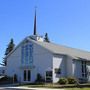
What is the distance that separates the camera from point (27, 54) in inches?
2090

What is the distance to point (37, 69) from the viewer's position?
50.6 meters

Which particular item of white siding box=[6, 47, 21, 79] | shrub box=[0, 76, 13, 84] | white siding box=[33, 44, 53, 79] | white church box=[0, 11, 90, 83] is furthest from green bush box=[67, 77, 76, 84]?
shrub box=[0, 76, 13, 84]

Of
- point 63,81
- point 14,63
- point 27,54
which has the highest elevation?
point 27,54

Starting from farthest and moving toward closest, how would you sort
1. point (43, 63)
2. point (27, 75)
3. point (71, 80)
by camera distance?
point (27, 75), point (43, 63), point (71, 80)

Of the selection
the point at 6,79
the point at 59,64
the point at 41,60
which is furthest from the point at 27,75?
the point at 59,64

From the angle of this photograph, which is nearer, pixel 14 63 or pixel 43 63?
pixel 43 63

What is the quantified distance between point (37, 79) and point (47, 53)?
4451 mm

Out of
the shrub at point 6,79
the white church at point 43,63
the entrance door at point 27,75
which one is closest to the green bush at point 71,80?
the white church at point 43,63

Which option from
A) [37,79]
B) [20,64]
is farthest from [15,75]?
[37,79]

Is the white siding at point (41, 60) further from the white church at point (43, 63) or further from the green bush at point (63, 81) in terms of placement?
the green bush at point (63, 81)

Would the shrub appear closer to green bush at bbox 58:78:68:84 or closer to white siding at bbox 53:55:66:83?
white siding at bbox 53:55:66:83

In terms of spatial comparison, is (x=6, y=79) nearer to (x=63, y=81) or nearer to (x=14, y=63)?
(x=14, y=63)

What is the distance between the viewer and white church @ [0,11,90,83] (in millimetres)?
49188

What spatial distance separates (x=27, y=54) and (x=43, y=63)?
14.5ft
